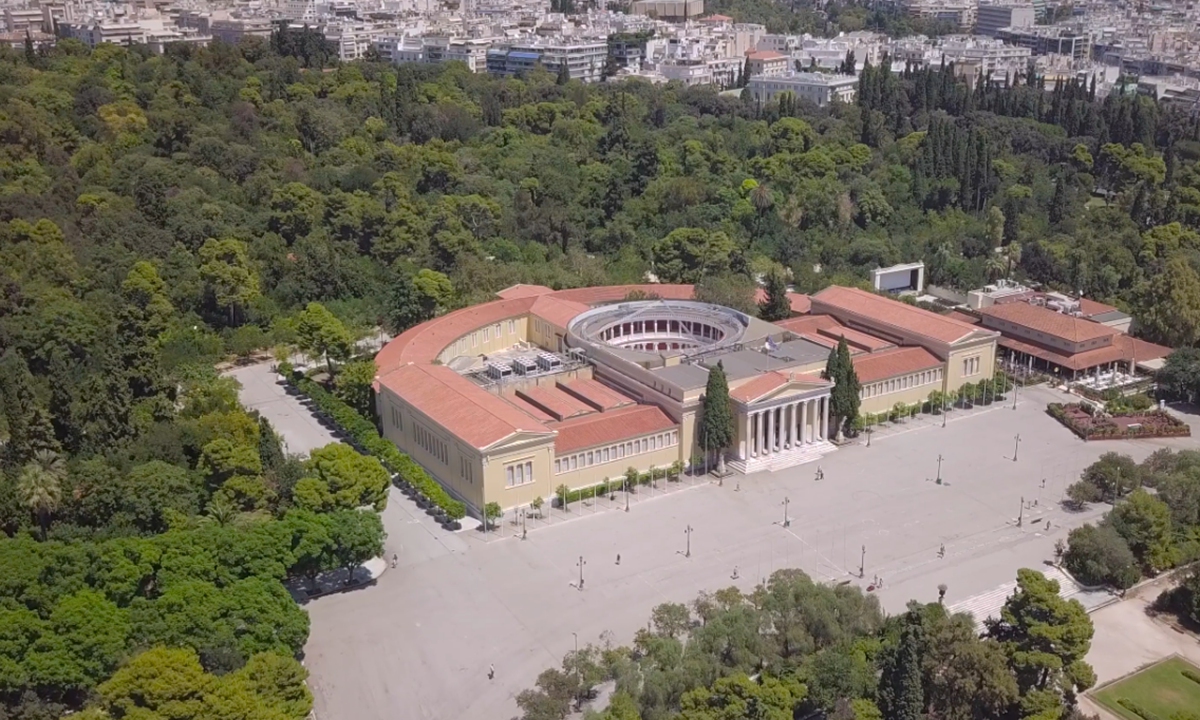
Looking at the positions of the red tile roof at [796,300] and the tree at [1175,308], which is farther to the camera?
the red tile roof at [796,300]

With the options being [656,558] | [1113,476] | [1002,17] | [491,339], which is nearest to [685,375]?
[656,558]

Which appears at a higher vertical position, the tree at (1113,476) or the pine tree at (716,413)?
the pine tree at (716,413)

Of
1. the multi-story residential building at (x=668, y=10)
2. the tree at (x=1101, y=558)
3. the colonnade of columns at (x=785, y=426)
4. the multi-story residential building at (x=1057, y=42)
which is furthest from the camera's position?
the multi-story residential building at (x=668, y=10)

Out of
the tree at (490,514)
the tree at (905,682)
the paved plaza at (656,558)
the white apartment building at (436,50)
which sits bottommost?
the paved plaza at (656,558)

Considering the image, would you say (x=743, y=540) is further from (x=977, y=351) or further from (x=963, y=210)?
(x=963, y=210)

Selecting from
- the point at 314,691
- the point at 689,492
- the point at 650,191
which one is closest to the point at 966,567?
the point at 689,492

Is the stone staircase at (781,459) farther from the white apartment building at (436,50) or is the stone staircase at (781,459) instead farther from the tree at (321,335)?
the white apartment building at (436,50)

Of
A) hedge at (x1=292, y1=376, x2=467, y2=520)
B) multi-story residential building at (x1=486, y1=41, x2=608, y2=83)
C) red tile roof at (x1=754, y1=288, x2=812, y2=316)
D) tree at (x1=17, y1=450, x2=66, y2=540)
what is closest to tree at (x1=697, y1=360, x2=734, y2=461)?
hedge at (x1=292, y1=376, x2=467, y2=520)

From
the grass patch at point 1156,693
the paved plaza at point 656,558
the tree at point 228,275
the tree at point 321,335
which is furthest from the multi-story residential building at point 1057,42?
the grass patch at point 1156,693
